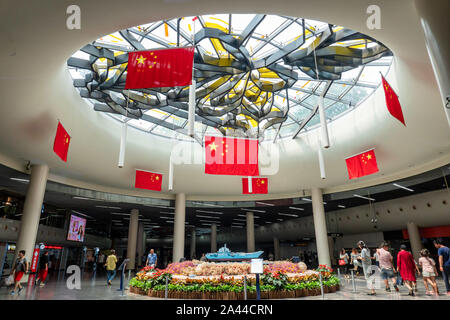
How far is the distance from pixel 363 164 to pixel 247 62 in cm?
855

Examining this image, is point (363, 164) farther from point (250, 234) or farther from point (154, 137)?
point (250, 234)

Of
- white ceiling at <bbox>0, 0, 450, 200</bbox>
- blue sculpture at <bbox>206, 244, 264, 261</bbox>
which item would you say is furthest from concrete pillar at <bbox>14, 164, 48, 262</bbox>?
blue sculpture at <bbox>206, 244, 264, 261</bbox>

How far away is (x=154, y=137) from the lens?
17.1 m

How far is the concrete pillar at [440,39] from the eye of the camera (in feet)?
15.8

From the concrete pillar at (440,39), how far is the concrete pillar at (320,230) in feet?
56.9

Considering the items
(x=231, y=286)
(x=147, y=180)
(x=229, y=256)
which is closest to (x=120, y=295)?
(x=231, y=286)

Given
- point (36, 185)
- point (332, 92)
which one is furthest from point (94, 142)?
point (332, 92)

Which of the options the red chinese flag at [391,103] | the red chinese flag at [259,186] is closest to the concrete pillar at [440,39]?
the red chinese flag at [391,103]

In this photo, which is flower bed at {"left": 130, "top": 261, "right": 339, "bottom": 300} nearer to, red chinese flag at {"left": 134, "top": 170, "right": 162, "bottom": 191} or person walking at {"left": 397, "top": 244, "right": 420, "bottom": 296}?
person walking at {"left": 397, "top": 244, "right": 420, "bottom": 296}

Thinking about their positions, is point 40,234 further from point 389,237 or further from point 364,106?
point 389,237

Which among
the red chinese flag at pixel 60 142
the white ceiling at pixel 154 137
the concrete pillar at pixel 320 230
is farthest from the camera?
the concrete pillar at pixel 320 230

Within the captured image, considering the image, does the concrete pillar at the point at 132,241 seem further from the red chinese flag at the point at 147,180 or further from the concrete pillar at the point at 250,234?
the concrete pillar at the point at 250,234

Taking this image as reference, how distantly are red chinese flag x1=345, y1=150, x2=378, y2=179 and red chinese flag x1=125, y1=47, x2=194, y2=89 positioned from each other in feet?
35.7
